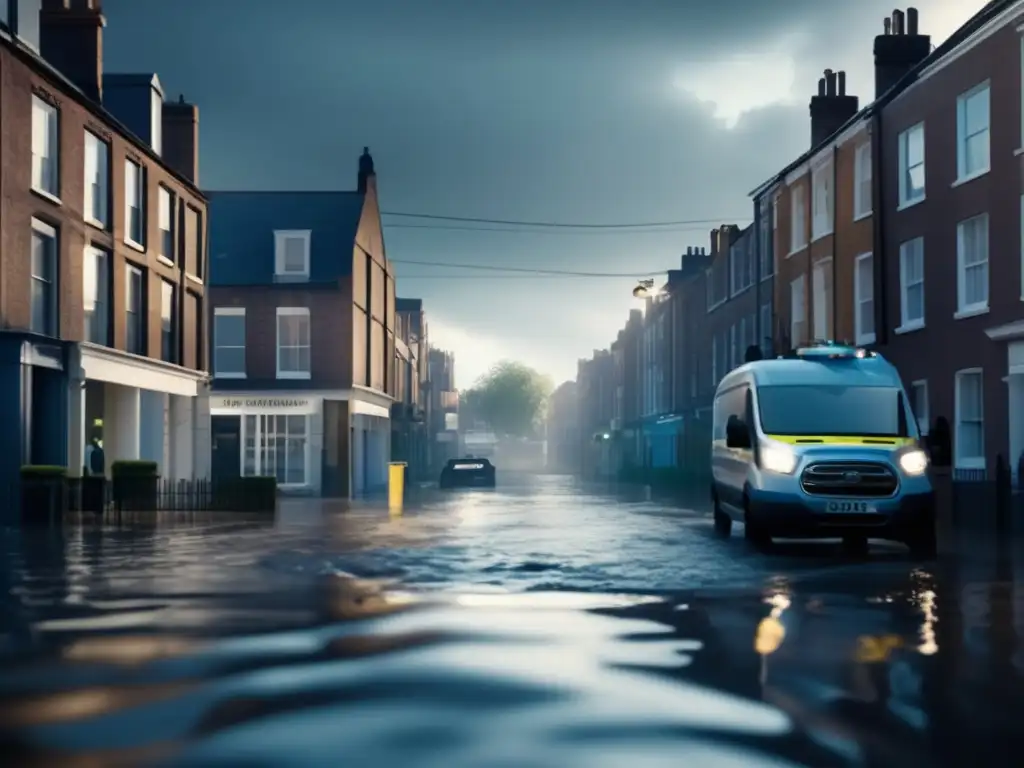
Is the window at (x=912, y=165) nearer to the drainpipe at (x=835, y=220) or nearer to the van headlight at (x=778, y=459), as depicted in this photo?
the drainpipe at (x=835, y=220)

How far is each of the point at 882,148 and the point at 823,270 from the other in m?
5.96

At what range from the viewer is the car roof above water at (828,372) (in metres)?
18.1

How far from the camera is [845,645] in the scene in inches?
356

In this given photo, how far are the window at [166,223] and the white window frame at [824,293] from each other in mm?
18438

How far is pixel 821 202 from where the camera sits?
37688 mm

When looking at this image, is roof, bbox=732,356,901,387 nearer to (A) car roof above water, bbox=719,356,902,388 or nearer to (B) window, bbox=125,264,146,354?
(A) car roof above water, bbox=719,356,902,388

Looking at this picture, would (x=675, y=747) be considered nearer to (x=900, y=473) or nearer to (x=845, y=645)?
(x=845, y=645)

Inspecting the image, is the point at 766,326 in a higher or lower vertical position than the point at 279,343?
higher

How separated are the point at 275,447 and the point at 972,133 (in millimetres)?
28055

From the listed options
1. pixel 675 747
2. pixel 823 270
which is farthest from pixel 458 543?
pixel 823 270

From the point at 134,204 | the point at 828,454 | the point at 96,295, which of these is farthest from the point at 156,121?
the point at 828,454

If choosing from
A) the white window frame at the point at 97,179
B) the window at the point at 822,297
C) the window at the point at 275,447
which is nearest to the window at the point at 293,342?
the window at the point at 275,447

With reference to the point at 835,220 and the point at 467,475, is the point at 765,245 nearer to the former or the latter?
the point at 835,220

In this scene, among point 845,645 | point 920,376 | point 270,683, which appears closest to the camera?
point 270,683
